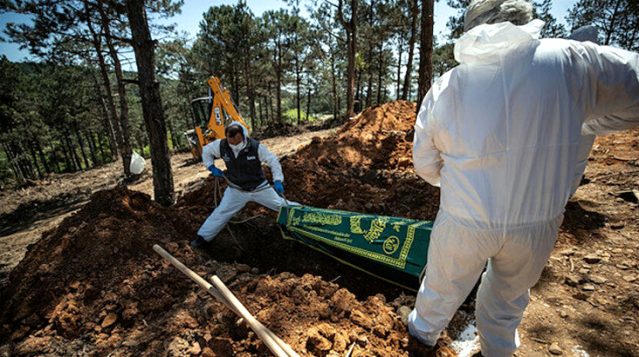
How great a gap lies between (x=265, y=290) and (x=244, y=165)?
1938 millimetres

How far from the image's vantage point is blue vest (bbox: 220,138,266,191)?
3.85 metres

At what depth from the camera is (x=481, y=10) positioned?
5.20 ft

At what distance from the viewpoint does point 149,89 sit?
4.29 meters

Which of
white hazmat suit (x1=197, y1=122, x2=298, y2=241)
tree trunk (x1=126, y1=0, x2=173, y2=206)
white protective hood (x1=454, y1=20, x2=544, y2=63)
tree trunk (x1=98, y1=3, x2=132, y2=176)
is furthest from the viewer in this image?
tree trunk (x1=98, y1=3, x2=132, y2=176)

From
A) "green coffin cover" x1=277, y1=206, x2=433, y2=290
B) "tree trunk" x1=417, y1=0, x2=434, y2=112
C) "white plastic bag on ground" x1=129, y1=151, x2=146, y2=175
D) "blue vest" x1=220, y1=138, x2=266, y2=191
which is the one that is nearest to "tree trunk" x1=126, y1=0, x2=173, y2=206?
"blue vest" x1=220, y1=138, x2=266, y2=191

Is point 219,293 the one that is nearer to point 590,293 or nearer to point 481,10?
point 481,10

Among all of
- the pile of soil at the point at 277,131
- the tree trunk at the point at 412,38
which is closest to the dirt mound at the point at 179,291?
the tree trunk at the point at 412,38

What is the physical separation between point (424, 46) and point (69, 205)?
1097 cm

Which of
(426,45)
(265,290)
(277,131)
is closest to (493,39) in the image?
(265,290)

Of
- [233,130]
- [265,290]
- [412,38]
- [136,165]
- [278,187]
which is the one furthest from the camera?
[412,38]

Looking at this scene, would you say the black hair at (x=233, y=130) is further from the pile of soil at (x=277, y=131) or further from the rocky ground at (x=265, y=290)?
the pile of soil at (x=277, y=131)

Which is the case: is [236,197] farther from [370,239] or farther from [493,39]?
[493,39]

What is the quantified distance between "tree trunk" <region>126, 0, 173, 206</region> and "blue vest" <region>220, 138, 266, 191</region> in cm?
136

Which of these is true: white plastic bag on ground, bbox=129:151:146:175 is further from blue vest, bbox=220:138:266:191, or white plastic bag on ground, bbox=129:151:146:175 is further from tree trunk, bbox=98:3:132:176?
blue vest, bbox=220:138:266:191
